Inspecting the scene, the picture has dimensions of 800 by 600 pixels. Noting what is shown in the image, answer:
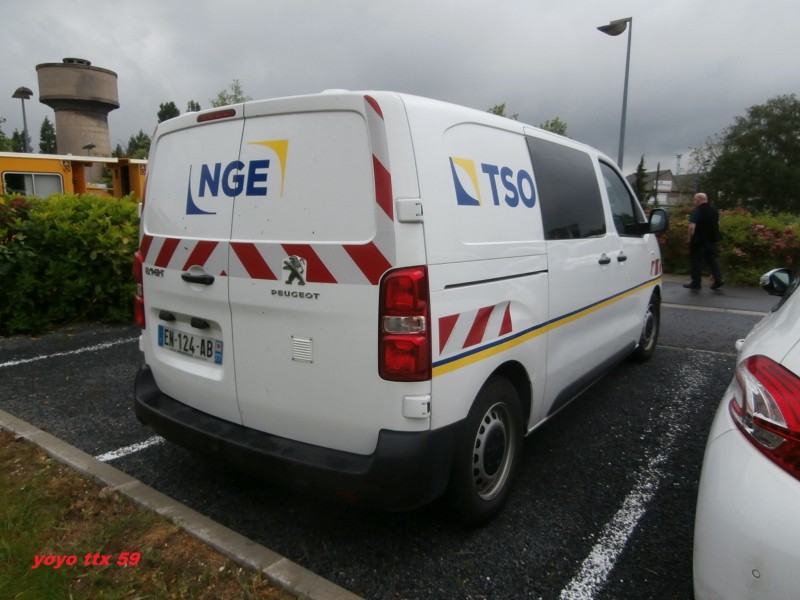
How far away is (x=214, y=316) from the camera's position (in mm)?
2629

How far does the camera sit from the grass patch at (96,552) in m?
2.20

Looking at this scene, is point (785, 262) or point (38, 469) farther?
point (785, 262)

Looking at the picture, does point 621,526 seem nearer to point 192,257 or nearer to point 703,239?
point 192,257

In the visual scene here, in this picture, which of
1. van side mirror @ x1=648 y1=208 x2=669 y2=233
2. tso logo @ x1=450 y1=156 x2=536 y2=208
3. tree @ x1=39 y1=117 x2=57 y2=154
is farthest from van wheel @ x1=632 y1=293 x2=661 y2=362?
tree @ x1=39 y1=117 x2=57 y2=154

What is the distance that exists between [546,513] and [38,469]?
2.85m

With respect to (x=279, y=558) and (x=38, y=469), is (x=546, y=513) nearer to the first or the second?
(x=279, y=558)

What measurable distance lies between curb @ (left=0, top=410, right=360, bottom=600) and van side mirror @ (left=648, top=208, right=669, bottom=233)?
3.87 m

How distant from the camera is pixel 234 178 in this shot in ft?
8.34

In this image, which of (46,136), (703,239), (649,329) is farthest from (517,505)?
(46,136)

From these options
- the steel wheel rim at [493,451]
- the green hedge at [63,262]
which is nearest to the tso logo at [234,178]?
the steel wheel rim at [493,451]

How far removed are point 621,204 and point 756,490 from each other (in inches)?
129

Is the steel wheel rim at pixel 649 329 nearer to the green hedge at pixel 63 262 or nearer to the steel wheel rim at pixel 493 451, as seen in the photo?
the steel wheel rim at pixel 493 451

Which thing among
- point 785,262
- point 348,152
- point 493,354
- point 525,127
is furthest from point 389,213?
point 785,262

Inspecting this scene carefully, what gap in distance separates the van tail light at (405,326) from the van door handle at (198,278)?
3.08ft
